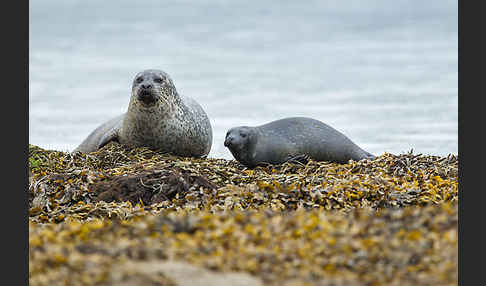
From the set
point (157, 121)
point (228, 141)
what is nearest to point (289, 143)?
point (228, 141)

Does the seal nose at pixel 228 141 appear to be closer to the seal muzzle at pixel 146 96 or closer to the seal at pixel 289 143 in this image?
the seal at pixel 289 143

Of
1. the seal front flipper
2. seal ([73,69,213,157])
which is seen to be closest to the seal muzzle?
seal ([73,69,213,157])

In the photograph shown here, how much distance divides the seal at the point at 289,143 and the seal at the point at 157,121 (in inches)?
52.0

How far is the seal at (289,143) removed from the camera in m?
7.84

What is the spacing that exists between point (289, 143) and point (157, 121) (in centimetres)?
223

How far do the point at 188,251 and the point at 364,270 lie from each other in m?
0.67

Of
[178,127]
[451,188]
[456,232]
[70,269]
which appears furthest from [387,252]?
[178,127]

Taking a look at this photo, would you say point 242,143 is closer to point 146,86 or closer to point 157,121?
point 157,121

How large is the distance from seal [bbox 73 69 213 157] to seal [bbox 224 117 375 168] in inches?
52.0

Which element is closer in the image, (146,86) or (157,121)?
(146,86)

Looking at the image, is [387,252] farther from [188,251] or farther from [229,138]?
[229,138]

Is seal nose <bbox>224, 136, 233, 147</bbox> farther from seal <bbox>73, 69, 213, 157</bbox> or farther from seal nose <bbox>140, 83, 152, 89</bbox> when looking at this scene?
seal nose <bbox>140, 83, 152, 89</bbox>

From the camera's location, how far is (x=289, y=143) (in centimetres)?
800

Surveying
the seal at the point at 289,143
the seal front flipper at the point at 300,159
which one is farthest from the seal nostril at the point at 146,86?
the seal front flipper at the point at 300,159
